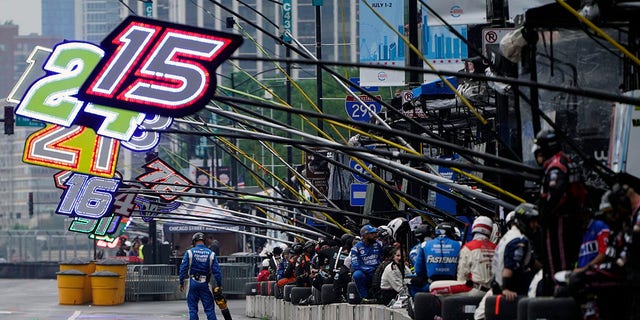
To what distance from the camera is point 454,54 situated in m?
27.0

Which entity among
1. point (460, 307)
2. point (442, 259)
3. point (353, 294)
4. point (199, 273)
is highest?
point (442, 259)

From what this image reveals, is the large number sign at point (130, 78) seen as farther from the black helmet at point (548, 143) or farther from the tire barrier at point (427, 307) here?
the tire barrier at point (427, 307)

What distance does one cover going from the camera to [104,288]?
43406 mm

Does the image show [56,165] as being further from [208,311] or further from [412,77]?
[412,77]

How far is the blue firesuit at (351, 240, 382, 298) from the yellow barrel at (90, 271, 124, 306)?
19.5 meters

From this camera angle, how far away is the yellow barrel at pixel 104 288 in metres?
43.4

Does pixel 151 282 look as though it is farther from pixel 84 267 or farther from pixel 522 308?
pixel 522 308

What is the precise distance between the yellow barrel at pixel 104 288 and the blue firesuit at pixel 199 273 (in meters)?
14.7

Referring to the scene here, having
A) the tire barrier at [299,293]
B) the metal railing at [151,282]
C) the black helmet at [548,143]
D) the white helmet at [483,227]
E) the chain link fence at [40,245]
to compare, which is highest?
the black helmet at [548,143]

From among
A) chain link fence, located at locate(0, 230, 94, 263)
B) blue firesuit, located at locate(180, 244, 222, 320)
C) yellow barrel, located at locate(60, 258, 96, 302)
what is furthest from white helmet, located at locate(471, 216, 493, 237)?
chain link fence, located at locate(0, 230, 94, 263)

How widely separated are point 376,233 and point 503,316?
10360 millimetres

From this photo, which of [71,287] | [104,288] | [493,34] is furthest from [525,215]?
[104,288]

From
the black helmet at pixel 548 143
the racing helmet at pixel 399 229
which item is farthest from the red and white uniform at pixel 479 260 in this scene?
the racing helmet at pixel 399 229

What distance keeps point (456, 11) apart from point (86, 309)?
63.0ft
